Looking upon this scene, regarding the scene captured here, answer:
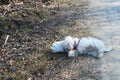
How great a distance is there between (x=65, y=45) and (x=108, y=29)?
1.56 metres

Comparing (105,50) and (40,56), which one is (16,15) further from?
(105,50)

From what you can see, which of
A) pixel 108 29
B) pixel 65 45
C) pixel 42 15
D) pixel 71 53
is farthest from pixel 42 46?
pixel 108 29

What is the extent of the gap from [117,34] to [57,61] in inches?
64.4

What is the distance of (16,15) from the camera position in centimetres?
734

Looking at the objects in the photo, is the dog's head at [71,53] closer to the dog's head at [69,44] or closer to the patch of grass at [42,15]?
the dog's head at [69,44]

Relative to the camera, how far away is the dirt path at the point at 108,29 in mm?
5575

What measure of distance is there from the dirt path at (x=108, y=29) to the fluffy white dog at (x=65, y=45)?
1.85 feet

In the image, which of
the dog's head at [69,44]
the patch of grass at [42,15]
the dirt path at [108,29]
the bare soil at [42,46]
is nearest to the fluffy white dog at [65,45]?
the dog's head at [69,44]

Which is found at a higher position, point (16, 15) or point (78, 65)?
point (16, 15)

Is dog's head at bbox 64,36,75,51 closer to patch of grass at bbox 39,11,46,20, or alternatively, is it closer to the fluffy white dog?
the fluffy white dog

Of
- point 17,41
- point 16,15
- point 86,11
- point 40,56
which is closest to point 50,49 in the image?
point 40,56

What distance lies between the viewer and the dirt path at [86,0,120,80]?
557 centimetres

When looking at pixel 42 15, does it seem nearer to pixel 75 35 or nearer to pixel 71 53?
pixel 75 35

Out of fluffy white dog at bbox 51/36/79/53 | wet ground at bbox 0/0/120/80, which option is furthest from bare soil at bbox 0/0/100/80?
fluffy white dog at bbox 51/36/79/53
